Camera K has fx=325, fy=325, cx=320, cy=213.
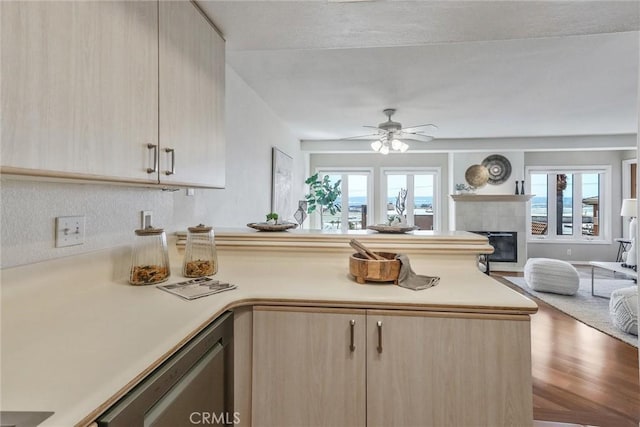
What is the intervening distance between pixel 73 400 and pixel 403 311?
101cm

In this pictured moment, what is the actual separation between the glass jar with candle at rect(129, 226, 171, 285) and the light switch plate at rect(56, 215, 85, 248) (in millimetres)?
206

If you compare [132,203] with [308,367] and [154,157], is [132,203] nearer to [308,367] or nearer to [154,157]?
[154,157]

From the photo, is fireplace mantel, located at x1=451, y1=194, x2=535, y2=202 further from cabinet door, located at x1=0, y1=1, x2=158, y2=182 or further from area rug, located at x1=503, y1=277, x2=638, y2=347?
cabinet door, located at x1=0, y1=1, x2=158, y2=182

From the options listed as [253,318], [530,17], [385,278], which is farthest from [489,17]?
[253,318]

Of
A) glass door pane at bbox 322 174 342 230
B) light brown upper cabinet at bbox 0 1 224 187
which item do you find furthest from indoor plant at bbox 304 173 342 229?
Answer: light brown upper cabinet at bbox 0 1 224 187

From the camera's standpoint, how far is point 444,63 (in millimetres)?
2658

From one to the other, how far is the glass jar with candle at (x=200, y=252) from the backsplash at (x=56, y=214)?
0.87ft

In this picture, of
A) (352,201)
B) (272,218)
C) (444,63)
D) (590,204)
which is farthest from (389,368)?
(590,204)

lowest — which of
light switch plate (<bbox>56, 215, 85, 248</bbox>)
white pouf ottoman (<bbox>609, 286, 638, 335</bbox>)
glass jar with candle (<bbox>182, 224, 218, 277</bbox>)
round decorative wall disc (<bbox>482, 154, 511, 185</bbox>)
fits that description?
white pouf ottoman (<bbox>609, 286, 638, 335</bbox>)

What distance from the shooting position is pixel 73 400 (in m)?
0.62

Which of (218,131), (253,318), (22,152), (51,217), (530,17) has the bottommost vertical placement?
(253,318)

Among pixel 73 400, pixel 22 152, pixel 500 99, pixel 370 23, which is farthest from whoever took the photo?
pixel 500 99

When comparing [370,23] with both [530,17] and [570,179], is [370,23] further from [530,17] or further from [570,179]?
[570,179]

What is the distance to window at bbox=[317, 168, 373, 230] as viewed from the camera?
23.2 ft
